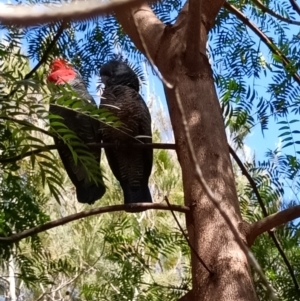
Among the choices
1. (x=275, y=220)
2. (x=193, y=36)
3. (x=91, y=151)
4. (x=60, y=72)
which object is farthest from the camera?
(x=60, y=72)

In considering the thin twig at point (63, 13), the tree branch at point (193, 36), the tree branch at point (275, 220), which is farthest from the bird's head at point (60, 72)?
the thin twig at point (63, 13)

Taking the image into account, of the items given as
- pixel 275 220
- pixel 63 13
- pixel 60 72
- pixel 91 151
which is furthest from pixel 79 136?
pixel 63 13

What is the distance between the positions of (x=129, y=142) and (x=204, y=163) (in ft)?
0.71

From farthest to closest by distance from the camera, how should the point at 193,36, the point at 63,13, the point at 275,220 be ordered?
the point at 193,36 < the point at 275,220 < the point at 63,13

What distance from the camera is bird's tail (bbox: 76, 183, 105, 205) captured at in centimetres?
109

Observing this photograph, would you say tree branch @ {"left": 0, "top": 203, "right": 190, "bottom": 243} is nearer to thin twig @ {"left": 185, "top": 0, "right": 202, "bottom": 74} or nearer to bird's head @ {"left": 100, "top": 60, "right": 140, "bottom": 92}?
thin twig @ {"left": 185, "top": 0, "right": 202, "bottom": 74}

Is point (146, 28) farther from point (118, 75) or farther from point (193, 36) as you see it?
point (193, 36)

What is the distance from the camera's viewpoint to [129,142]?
1.12 metres

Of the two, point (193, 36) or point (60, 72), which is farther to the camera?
point (60, 72)

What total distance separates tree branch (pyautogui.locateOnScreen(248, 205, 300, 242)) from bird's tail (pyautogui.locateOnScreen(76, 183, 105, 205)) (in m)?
0.29

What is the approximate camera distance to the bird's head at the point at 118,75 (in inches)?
48.5

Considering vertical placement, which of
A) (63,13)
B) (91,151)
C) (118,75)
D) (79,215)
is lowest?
(63,13)

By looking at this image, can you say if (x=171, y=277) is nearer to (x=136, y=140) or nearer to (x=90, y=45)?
(x=90, y=45)

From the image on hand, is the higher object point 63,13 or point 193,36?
point 193,36
